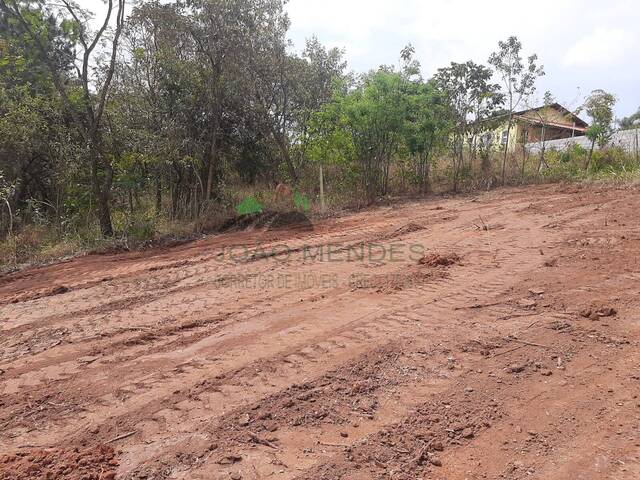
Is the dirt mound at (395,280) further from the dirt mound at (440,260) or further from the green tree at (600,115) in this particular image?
the green tree at (600,115)

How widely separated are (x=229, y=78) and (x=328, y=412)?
984 cm

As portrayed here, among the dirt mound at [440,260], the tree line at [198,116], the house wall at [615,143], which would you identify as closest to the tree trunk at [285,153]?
the tree line at [198,116]

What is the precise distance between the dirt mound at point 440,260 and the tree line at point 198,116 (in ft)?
20.1

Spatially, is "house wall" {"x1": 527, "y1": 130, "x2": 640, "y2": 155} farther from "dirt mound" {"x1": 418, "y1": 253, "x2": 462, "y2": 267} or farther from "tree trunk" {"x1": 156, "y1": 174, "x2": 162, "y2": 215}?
"tree trunk" {"x1": 156, "y1": 174, "x2": 162, "y2": 215}

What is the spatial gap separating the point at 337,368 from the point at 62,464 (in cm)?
180

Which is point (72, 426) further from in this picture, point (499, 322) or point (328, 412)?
point (499, 322)

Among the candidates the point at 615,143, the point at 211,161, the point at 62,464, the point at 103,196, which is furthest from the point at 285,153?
the point at 62,464

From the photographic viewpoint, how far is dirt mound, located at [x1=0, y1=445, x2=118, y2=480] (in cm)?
245

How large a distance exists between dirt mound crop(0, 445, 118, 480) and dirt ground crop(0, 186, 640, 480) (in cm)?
1

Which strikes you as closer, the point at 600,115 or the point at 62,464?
the point at 62,464

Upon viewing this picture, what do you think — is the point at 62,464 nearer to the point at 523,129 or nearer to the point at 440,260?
the point at 440,260

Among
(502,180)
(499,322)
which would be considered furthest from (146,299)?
(502,180)

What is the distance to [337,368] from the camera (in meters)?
3.48

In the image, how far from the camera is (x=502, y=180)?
49.5 feet
